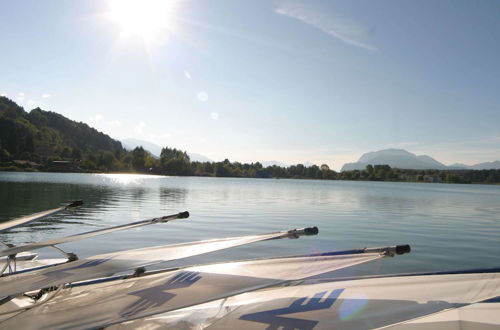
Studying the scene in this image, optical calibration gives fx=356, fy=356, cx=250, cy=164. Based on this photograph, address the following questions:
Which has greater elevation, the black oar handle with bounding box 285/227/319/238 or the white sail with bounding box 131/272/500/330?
the black oar handle with bounding box 285/227/319/238

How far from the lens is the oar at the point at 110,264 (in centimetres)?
551

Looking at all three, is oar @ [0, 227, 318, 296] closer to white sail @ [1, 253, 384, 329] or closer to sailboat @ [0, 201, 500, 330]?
sailboat @ [0, 201, 500, 330]

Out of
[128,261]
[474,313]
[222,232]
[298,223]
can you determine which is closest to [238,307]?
[128,261]

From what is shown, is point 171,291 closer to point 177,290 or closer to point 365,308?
point 177,290

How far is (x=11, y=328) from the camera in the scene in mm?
5180

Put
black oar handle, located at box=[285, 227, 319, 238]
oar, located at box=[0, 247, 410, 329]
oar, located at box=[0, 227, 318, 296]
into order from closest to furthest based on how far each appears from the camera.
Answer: oar, located at box=[0, 247, 410, 329] → oar, located at box=[0, 227, 318, 296] → black oar handle, located at box=[285, 227, 319, 238]

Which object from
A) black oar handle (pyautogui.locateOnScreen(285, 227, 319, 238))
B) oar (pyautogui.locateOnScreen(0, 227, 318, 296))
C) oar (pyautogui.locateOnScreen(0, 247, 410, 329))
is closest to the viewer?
oar (pyautogui.locateOnScreen(0, 247, 410, 329))

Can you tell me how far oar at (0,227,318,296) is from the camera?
5.51m

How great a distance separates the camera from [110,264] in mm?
5930

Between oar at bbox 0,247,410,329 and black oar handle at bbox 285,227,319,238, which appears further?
black oar handle at bbox 285,227,319,238

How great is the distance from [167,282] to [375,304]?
3303mm

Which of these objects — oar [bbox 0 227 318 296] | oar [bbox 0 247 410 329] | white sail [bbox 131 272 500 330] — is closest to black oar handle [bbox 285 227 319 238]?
oar [bbox 0 227 318 296]

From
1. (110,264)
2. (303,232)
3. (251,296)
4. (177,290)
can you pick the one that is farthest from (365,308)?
(110,264)

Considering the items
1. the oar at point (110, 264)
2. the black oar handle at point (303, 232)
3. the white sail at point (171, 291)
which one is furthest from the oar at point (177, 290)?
the black oar handle at point (303, 232)
